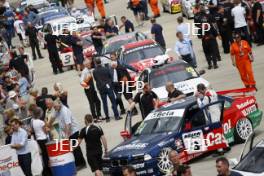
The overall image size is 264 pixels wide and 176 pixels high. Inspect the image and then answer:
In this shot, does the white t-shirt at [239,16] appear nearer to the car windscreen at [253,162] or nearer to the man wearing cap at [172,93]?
the man wearing cap at [172,93]

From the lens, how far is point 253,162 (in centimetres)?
1481

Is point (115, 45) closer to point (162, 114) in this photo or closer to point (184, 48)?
point (184, 48)

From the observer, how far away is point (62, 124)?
21.5 meters

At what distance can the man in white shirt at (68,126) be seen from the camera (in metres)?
21.2

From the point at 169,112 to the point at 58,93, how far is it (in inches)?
205

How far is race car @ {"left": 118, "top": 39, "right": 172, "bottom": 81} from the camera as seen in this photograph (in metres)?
29.9

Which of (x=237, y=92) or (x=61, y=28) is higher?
(x=61, y=28)

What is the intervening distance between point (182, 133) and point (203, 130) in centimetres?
51

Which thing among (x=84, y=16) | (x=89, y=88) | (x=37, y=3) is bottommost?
(x=89, y=88)

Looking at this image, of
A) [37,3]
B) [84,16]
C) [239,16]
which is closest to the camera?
[239,16]

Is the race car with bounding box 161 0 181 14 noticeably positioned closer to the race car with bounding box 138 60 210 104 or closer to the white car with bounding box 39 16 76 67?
the white car with bounding box 39 16 76 67

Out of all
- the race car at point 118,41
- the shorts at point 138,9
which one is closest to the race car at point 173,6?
the shorts at point 138,9

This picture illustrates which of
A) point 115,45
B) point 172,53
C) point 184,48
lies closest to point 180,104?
point 184,48

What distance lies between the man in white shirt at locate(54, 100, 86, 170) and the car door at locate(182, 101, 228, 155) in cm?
289
